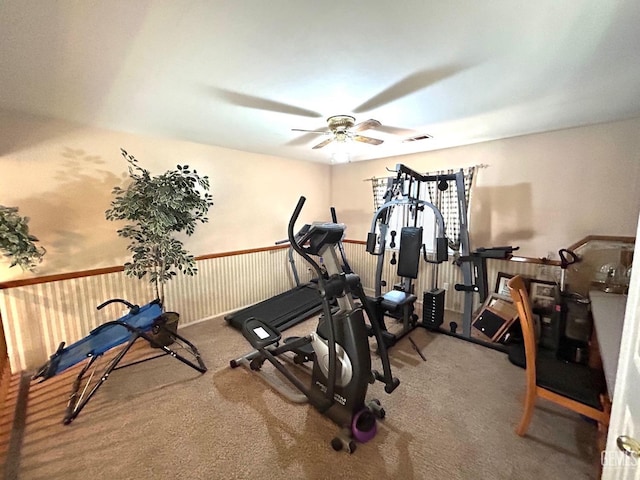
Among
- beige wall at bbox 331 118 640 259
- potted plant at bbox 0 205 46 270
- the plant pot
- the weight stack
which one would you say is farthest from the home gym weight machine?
potted plant at bbox 0 205 46 270

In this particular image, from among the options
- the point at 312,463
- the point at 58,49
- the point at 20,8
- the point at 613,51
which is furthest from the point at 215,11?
the point at 312,463

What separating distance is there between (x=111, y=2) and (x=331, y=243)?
1.54 metres

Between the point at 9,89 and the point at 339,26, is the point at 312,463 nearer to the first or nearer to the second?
the point at 339,26

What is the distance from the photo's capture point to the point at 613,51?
4.38 feet

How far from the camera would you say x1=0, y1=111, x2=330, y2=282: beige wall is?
7.19ft

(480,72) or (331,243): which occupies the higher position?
(480,72)

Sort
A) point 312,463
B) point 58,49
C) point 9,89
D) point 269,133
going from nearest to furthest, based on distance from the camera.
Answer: point 58,49, point 312,463, point 9,89, point 269,133

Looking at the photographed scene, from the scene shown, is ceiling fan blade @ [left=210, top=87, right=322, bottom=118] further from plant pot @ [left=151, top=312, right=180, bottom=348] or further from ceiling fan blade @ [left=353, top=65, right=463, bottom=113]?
plant pot @ [left=151, top=312, right=180, bottom=348]

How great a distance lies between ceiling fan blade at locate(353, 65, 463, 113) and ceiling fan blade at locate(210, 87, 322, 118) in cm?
45

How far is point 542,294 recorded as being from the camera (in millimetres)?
2736

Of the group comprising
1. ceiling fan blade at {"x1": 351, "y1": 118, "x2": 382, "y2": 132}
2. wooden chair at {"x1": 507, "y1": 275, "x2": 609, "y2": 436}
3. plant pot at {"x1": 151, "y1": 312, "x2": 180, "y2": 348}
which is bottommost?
plant pot at {"x1": 151, "y1": 312, "x2": 180, "y2": 348}

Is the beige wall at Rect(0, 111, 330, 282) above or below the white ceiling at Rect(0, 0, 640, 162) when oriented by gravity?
below

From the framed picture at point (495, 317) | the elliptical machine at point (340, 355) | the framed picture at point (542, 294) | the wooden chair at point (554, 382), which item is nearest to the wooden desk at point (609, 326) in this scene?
the wooden chair at point (554, 382)

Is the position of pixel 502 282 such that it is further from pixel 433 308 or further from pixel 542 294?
pixel 433 308
